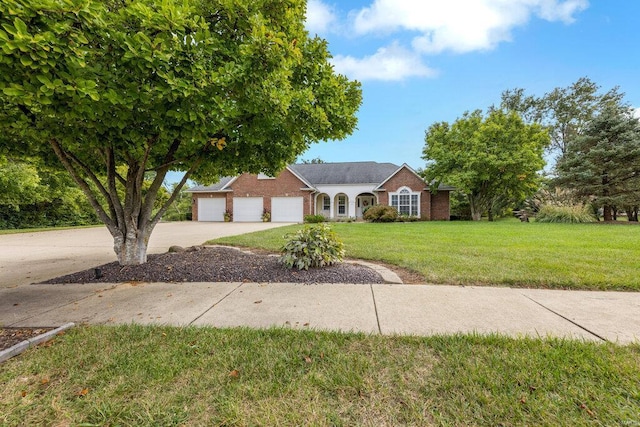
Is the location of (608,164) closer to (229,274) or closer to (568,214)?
(568,214)

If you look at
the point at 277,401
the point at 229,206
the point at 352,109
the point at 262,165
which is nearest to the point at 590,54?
the point at 352,109

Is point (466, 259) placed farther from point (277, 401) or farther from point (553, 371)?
point (277, 401)

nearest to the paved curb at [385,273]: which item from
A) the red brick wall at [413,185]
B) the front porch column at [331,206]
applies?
the red brick wall at [413,185]

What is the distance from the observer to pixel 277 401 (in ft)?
5.97

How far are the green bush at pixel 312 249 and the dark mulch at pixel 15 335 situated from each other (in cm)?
331

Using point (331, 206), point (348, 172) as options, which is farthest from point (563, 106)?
point (331, 206)

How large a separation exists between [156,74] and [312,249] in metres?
3.51

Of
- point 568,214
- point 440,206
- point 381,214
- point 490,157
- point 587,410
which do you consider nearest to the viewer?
point 587,410

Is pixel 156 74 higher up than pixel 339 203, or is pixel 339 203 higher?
pixel 156 74

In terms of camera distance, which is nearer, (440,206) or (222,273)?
(222,273)

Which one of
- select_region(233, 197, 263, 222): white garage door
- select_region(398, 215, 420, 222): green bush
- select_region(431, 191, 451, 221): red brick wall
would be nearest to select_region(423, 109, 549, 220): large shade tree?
select_region(431, 191, 451, 221): red brick wall

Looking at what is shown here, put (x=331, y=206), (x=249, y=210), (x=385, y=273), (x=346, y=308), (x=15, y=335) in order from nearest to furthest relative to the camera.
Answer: (x=15, y=335)
(x=346, y=308)
(x=385, y=273)
(x=249, y=210)
(x=331, y=206)

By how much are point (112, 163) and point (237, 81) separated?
11.5 ft

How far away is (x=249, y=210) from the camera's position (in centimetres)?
2320
